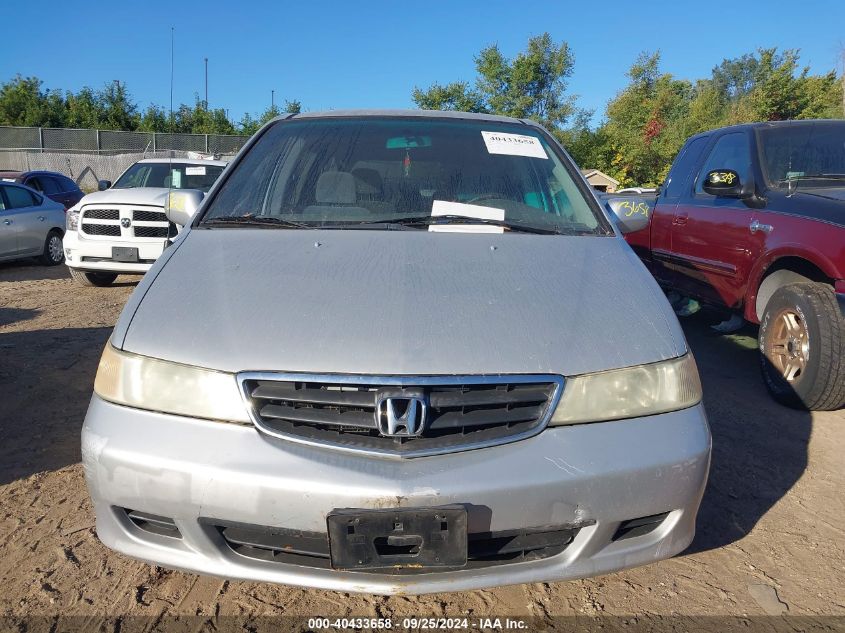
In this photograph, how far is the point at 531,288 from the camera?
2234 mm

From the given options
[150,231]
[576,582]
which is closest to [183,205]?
[576,582]

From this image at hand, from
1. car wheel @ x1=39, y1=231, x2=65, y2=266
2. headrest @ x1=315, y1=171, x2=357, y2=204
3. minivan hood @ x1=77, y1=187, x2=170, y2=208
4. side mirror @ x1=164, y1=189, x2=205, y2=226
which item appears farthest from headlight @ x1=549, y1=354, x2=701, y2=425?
car wheel @ x1=39, y1=231, x2=65, y2=266

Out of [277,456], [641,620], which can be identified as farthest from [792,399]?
[277,456]

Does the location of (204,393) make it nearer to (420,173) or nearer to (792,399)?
(420,173)

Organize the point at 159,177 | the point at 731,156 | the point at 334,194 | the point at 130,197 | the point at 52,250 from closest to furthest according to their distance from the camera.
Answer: the point at 334,194 < the point at 731,156 < the point at 130,197 < the point at 159,177 < the point at 52,250

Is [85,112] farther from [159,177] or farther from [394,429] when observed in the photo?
[394,429]

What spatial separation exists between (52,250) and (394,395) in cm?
1101

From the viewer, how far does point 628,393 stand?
195cm

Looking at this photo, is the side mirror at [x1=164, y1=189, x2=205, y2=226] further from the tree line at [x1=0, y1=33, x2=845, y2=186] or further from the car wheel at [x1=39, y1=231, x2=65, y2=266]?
the tree line at [x1=0, y1=33, x2=845, y2=186]

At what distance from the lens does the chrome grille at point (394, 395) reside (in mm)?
1803

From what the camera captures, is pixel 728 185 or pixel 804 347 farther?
pixel 728 185

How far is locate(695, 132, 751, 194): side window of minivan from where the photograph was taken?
4906 millimetres

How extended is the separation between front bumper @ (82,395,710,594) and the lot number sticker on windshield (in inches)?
63.9

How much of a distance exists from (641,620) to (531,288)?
3.76 feet
